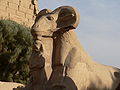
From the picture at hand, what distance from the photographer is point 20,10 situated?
37.2m

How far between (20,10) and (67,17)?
3168cm

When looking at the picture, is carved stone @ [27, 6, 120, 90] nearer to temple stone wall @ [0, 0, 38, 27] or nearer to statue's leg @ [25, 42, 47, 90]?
statue's leg @ [25, 42, 47, 90]

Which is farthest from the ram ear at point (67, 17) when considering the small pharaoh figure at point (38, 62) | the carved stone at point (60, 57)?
the small pharaoh figure at point (38, 62)

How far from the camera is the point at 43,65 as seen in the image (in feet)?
18.8

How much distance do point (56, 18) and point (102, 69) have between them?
128cm

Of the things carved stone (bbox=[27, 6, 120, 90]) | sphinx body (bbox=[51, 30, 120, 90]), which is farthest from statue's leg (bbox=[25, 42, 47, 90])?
sphinx body (bbox=[51, 30, 120, 90])

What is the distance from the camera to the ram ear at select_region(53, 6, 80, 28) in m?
5.88

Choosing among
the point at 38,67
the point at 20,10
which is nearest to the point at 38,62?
the point at 38,67

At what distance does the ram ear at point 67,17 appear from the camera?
5883mm

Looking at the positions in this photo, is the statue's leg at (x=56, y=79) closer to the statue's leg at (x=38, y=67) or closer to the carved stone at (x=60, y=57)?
the carved stone at (x=60, y=57)

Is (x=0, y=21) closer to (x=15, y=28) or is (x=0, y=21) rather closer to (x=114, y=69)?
(x=15, y=28)

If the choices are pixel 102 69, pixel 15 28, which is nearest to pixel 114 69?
pixel 102 69

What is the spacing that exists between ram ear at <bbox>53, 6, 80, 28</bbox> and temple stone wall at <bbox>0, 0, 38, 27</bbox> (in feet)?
96.3

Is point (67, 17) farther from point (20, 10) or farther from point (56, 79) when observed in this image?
point (20, 10)
